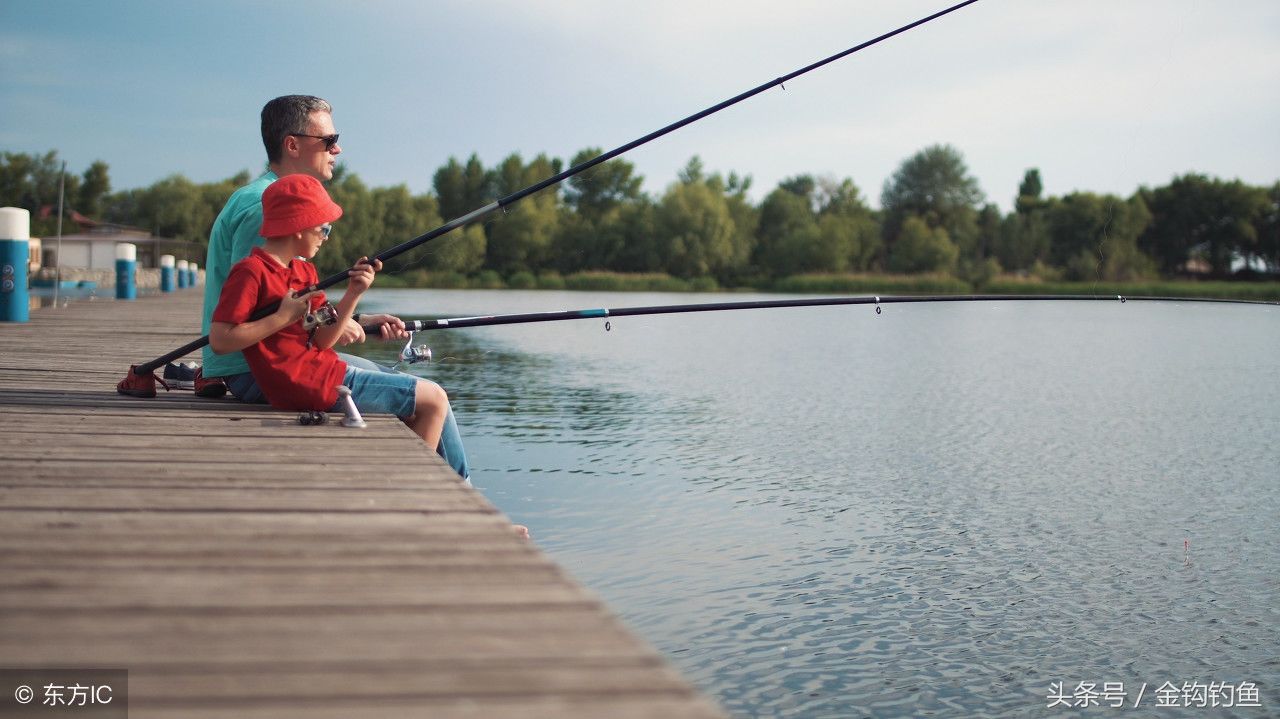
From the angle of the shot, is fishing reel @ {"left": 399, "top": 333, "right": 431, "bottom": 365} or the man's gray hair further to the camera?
fishing reel @ {"left": 399, "top": 333, "right": 431, "bottom": 365}

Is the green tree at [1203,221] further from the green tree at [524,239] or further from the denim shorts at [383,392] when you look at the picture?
the denim shorts at [383,392]

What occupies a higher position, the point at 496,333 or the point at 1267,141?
the point at 1267,141

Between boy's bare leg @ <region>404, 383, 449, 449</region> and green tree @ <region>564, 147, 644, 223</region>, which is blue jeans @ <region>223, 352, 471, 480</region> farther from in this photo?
green tree @ <region>564, 147, 644, 223</region>

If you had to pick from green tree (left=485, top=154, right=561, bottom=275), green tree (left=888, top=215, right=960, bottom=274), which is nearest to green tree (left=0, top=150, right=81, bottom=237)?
green tree (left=485, top=154, right=561, bottom=275)

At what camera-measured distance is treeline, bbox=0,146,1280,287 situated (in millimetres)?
31953

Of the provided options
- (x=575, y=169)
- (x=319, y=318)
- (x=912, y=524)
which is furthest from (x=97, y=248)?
(x=319, y=318)

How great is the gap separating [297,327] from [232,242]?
1.92 feet

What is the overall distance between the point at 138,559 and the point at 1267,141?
231 inches

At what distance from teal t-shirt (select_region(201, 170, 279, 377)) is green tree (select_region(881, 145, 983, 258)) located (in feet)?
248

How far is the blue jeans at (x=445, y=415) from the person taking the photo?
13.3 feet

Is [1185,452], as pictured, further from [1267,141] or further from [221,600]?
[221,600]

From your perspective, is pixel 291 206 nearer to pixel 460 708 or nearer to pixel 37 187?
pixel 460 708

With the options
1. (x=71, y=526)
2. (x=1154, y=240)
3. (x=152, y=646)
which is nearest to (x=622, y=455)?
(x=71, y=526)

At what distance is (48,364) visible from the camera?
6.32 metres
